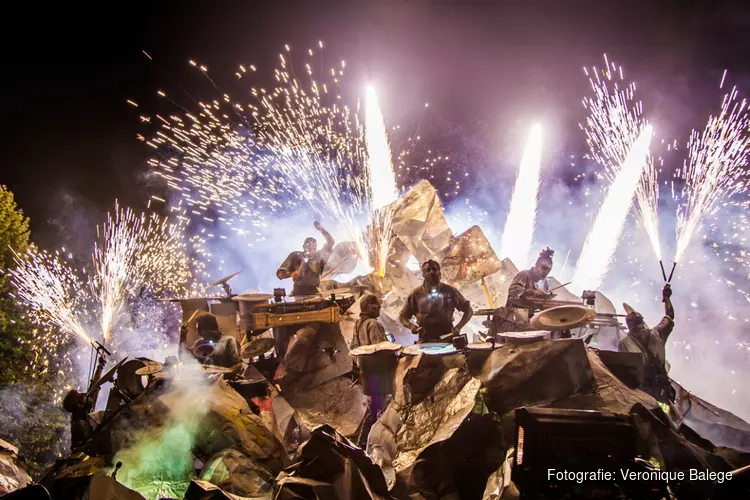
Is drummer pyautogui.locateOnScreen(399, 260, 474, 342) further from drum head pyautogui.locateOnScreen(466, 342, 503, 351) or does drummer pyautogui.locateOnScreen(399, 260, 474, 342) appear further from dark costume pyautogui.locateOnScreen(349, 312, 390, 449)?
drum head pyautogui.locateOnScreen(466, 342, 503, 351)

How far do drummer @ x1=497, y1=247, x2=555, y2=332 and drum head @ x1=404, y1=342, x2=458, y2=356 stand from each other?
3116 millimetres

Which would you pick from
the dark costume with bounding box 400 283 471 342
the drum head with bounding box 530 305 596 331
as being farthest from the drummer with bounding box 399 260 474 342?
the drum head with bounding box 530 305 596 331

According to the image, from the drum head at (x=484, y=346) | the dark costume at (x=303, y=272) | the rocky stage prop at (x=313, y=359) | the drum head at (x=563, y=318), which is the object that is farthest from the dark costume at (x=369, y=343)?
the dark costume at (x=303, y=272)

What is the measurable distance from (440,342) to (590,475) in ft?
9.88

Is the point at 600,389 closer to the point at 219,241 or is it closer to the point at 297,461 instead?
the point at 297,461

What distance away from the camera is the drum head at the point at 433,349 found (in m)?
5.04

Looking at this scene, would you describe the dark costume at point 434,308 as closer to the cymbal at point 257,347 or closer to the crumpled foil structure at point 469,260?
the cymbal at point 257,347

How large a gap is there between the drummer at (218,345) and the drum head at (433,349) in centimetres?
352

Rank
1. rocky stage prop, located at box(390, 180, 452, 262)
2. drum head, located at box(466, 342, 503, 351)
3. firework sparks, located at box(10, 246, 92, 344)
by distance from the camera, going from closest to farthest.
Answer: drum head, located at box(466, 342, 503, 351)
rocky stage prop, located at box(390, 180, 452, 262)
firework sparks, located at box(10, 246, 92, 344)

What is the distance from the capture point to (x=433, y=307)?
6.75 m

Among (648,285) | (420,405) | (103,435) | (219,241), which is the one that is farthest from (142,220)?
(648,285)

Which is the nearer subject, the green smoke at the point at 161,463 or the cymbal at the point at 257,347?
the green smoke at the point at 161,463

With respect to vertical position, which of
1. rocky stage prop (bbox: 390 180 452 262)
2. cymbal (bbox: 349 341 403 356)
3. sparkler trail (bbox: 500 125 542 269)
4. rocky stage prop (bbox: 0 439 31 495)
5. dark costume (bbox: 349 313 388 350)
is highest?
sparkler trail (bbox: 500 125 542 269)

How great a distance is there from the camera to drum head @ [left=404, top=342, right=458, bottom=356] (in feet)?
16.5
